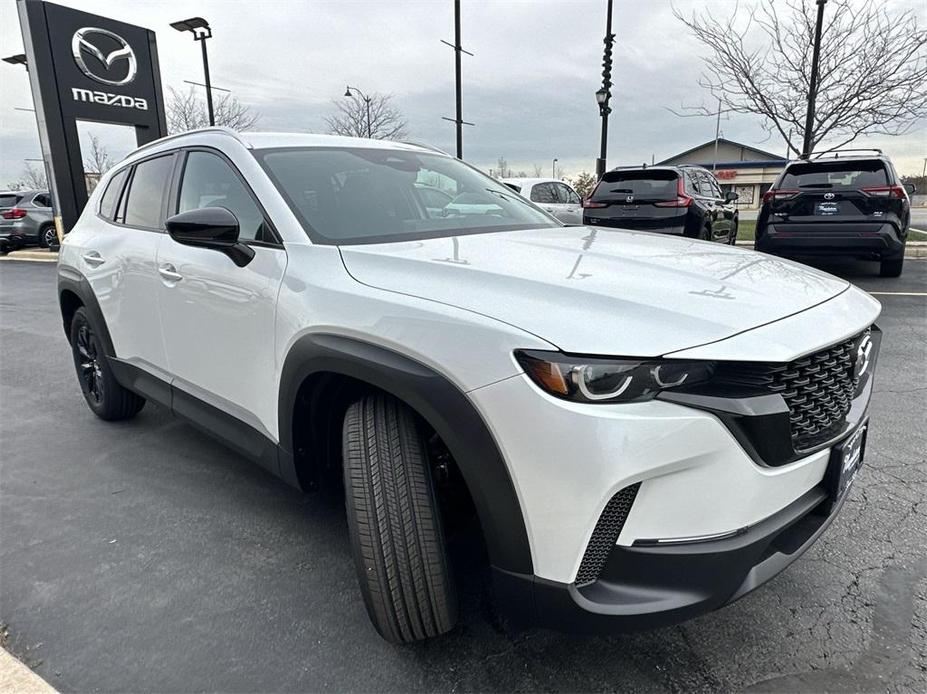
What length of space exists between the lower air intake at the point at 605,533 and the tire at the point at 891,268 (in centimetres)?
891

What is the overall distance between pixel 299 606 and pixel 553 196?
10851 mm

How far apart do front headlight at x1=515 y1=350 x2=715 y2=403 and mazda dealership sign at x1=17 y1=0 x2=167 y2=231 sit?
18.3m

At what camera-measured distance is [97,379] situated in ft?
13.3

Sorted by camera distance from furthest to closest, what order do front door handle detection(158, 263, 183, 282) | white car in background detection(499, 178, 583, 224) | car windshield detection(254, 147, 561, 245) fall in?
white car in background detection(499, 178, 583, 224)
front door handle detection(158, 263, 183, 282)
car windshield detection(254, 147, 561, 245)

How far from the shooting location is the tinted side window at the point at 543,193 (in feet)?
37.9

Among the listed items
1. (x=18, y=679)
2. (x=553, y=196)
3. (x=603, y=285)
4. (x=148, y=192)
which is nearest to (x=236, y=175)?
(x=148, y=192)

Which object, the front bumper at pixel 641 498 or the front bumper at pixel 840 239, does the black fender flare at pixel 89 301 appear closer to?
the front bumper at pixel 641 498

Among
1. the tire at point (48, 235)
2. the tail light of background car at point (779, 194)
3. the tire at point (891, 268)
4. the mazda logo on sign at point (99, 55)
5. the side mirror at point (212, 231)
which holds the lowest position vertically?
the tire at point (48, 235)

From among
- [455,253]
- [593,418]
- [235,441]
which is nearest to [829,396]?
[593,418]

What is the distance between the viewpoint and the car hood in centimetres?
148

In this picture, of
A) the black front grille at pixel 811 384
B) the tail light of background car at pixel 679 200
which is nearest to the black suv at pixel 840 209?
the tail light of background car at pixel 679 200

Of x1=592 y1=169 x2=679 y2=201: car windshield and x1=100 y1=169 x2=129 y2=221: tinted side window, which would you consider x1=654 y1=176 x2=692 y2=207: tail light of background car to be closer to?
x1=592 y1=169 x2=679 y2=201: car windshield

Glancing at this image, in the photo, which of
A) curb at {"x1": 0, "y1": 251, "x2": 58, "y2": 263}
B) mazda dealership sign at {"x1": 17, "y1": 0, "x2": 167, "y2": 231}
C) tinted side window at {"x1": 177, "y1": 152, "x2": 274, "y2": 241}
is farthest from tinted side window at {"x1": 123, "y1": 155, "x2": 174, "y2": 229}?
mazda dealership sign at {"x1": 17, "y1": 0, "x2": 167, "y2": 231}

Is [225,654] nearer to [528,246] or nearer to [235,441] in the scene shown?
[235,441]
